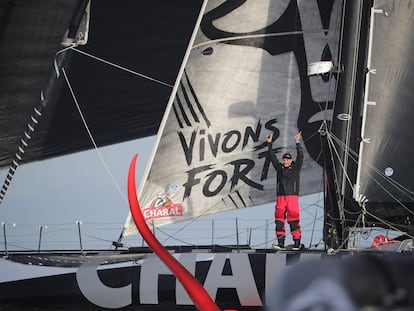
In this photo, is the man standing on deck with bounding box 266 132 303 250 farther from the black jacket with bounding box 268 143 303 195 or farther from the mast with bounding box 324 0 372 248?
the mast with bounding box 324 0 372 248

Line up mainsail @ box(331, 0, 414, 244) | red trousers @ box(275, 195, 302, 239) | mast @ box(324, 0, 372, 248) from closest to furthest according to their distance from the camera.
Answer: red trousers @ box(275, 195, 302, 239), mast @ box(324, 0, 372, 248), mainsail @ box(331, 0, 414, 244)

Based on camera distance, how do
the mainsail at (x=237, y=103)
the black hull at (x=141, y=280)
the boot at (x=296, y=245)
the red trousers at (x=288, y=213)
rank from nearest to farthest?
the black hull at (x=141, y=280)
the boot at (x=296, y=245)
the red trousers at (x=288, y=213)
the mainsail at (x=237, y=103)

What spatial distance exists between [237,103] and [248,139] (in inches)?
13.4

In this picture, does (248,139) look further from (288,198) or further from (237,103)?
(288,198)

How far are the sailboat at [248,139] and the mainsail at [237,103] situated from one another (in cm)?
1

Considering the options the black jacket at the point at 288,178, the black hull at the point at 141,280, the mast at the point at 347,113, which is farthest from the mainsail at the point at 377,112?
the black hull at the point at 141,280

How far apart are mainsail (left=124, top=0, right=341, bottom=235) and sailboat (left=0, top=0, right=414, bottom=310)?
0.01 metres

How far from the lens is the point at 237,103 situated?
7.16 m

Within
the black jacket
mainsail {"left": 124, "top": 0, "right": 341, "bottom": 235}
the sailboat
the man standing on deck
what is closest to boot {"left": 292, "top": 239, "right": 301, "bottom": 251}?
the man standing on deck

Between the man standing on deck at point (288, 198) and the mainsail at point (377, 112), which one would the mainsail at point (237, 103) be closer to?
the mainsail at point (377, 112)

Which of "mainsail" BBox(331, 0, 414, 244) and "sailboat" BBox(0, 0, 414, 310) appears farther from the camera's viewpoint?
"mainsail" BBox(331, 0, 414, 244)

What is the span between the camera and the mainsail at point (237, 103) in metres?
7.08

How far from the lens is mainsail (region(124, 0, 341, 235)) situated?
708 centimetres

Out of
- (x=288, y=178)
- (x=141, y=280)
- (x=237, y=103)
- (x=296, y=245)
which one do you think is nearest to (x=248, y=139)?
(x=237, y=103)
